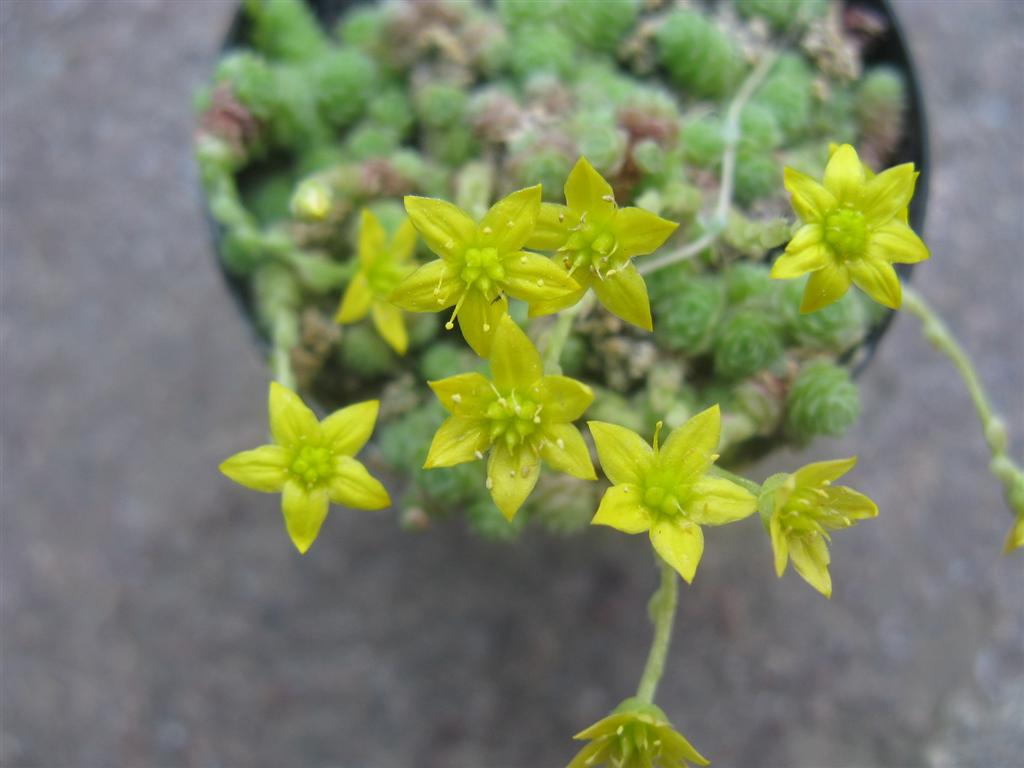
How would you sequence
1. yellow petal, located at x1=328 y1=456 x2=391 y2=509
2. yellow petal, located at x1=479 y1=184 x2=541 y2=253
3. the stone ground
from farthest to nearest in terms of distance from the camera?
the stone ground
yellow petal, located at x1=328 y1=456 x2=391 y2=509
yellow petal, located at x1=479 y1=184 x2=541 y2=253

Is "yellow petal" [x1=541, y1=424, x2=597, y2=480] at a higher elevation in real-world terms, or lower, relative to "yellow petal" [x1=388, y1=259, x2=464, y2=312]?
lower

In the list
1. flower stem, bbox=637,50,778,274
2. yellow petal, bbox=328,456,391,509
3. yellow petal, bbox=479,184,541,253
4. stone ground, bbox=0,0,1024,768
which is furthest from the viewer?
Result: stone ground, bbox=0,0,1024,768

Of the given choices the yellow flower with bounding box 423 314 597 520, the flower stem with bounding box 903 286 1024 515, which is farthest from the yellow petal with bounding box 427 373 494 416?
the flower stem with bounding box 903 286 1024 515

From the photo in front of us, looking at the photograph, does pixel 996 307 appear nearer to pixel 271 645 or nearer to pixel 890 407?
pixel 890 407

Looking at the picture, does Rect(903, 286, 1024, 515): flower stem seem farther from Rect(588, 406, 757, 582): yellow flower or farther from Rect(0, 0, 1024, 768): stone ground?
Rect(0, 0, 1024, 768): stone ground

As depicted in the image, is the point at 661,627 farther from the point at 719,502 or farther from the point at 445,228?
the point at 445,228

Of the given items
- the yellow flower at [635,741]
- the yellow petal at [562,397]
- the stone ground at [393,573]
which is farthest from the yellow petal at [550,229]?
the stone ground at [393,573]

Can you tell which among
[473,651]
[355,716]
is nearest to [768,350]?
[473,651]
